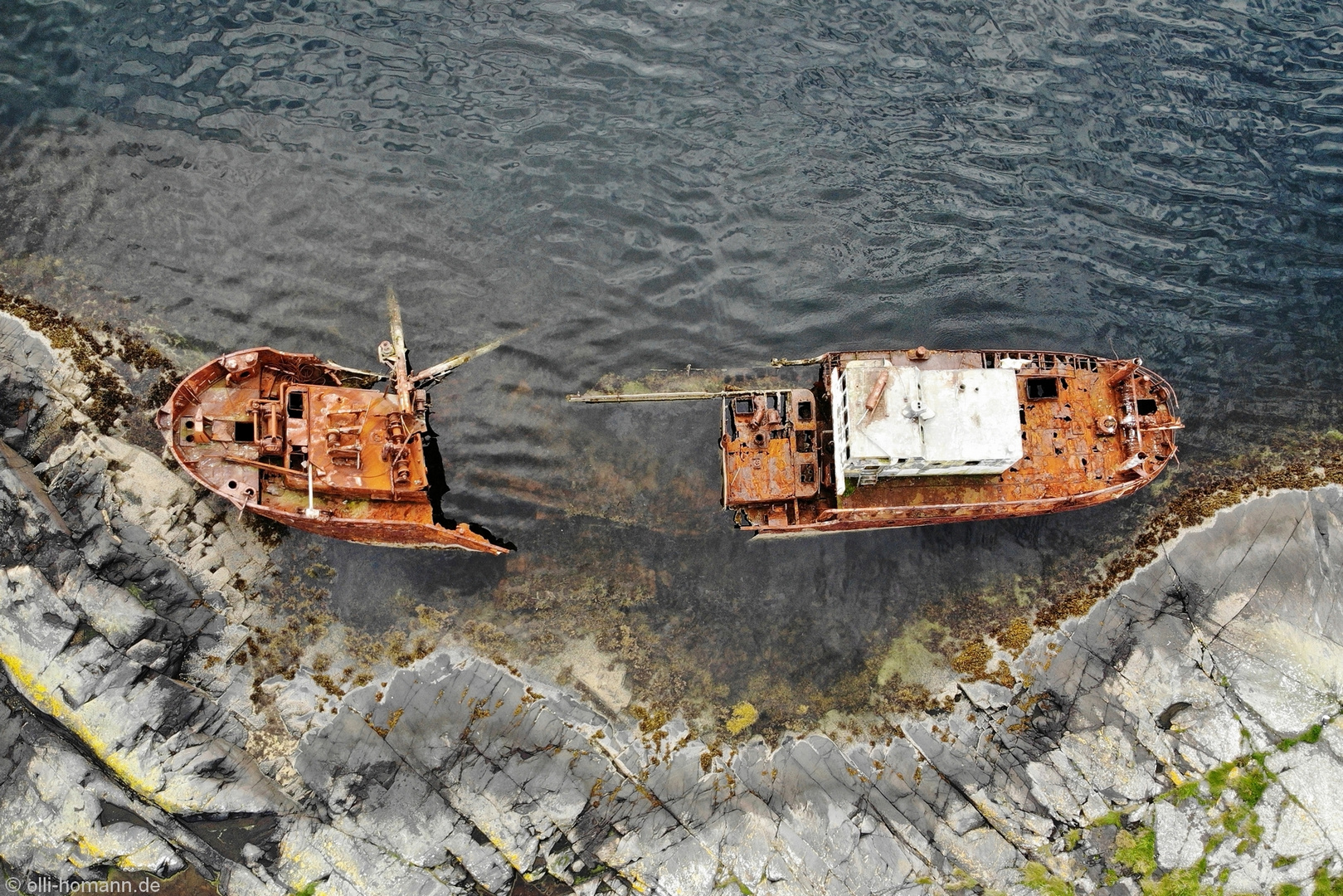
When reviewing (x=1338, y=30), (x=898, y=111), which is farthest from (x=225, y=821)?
(x=1338, y=30)

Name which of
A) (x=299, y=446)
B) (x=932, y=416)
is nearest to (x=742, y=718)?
(x=932, y=416)

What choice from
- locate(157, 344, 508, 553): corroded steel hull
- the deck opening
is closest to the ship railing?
the deck opening

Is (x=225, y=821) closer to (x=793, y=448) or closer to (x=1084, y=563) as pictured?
(x=793, y=448)

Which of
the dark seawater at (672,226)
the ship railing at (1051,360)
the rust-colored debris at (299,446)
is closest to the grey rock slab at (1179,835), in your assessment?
the dark seawater at (672,226)

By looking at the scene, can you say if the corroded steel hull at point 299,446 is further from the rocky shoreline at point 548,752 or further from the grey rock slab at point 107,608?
the grey rock slab at point 107,608

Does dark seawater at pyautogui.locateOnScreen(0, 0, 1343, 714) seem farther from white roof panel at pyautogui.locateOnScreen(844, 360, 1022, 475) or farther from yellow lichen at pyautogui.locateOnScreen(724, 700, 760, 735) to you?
white roof panel at pyautogui.locateOnScreen(844, 360, 1022, 475)

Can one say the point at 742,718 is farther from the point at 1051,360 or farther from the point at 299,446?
the point at 299,446
